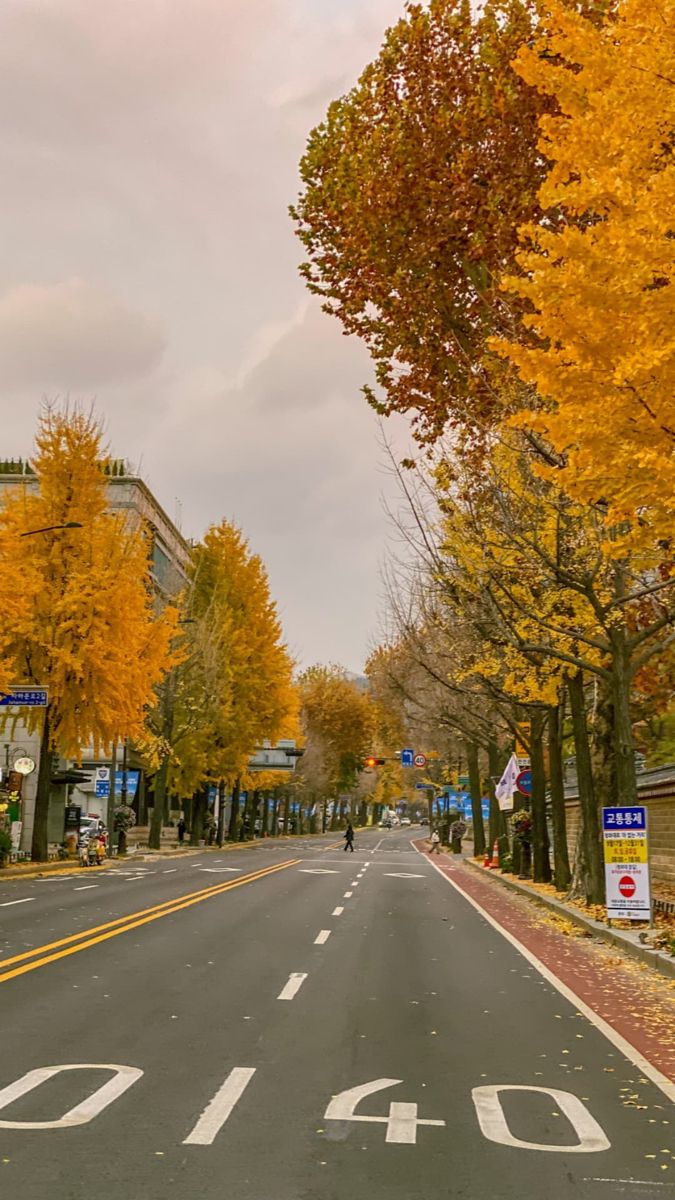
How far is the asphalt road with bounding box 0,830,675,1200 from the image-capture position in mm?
5852

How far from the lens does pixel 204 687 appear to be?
56.2 m

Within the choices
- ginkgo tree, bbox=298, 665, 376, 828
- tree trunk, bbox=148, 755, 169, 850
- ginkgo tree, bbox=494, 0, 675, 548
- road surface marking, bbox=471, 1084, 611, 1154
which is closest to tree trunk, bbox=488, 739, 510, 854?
tree trunk, bbox=148, 755, 169, 850

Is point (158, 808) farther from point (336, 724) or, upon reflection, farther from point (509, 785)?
point (336, 724)

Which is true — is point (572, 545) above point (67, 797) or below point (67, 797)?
above

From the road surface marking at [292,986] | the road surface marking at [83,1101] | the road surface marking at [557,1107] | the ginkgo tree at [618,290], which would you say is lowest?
the road surface marking at [557,1107]

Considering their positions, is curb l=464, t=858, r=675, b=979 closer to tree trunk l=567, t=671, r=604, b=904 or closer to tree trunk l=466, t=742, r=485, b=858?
tree trunk l=567, t=671, r=604, b=904

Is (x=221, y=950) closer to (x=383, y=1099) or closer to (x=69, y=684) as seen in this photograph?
(x=383, y=1099)

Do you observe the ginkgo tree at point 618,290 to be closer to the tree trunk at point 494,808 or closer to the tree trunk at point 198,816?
the tree trunk at point 494,808

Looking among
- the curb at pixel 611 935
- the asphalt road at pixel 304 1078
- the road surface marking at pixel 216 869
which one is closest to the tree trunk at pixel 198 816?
the road surface marking at pixel 216 869

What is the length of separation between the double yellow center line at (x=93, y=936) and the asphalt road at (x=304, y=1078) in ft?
0.26

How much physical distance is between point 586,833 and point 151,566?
35.0 m

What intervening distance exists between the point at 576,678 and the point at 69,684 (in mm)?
19212

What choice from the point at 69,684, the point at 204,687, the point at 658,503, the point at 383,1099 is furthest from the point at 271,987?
the point at 204,687

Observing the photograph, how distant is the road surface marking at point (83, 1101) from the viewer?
6.56 m
